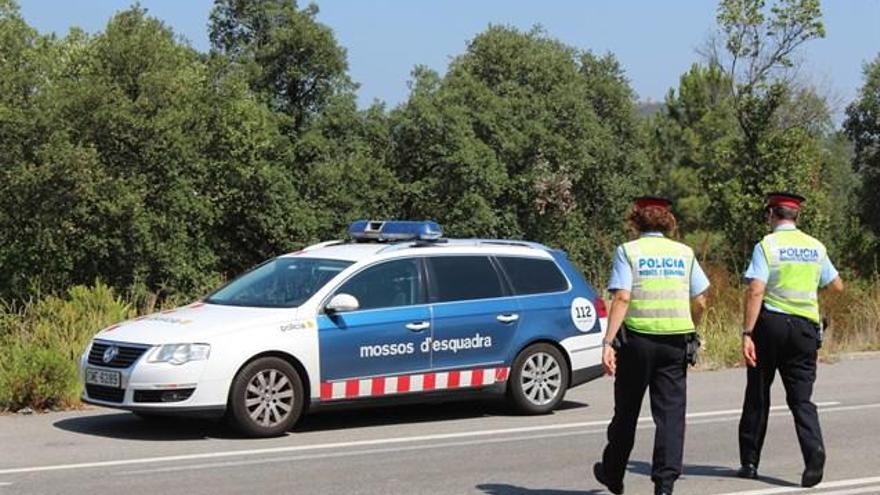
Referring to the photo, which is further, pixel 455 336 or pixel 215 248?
pixel 215 248

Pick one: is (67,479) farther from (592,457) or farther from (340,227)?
(340,227)

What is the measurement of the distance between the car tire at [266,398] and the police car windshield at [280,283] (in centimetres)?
60

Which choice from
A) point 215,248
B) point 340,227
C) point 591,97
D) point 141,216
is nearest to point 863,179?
point 591,97

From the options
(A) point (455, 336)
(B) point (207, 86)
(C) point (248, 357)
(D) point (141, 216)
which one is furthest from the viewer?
(B) point (207, 86)

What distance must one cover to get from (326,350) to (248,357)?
68 cm

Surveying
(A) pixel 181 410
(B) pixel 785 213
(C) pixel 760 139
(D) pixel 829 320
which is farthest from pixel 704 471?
(C) pixel 760 139

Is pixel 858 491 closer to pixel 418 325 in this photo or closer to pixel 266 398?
pixel 418 325

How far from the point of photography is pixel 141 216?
44.5 metres

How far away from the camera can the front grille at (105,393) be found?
9609 mm

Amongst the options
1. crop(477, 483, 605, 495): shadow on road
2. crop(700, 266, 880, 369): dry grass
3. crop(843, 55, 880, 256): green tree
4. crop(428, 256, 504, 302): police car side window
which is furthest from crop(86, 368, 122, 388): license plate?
crop(843, 55, 880, 256): green tree

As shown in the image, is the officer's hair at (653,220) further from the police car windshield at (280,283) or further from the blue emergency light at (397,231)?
the blue emergency light at (397,231)

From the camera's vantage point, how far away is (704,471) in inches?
333

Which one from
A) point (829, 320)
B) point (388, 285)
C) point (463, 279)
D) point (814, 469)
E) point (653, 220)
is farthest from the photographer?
point (829, 320)

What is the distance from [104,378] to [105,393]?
0.40 ft
